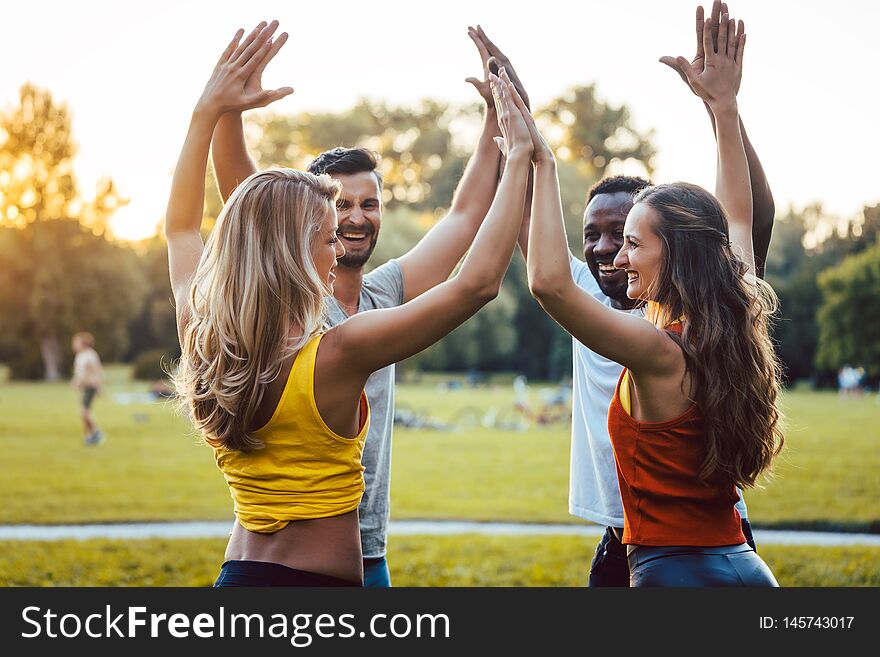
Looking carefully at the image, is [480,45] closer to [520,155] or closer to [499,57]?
[499,57]

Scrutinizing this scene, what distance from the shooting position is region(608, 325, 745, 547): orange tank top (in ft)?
7.69

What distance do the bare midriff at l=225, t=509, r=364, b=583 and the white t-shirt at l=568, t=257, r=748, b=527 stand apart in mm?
1012

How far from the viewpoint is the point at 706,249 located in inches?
96.6

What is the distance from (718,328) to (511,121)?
2.60 ft

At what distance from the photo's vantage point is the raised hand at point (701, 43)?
2.88 metres

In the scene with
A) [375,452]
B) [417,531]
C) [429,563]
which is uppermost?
[375,452]

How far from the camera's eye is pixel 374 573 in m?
3.14

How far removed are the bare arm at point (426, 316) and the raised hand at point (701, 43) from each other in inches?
43.0

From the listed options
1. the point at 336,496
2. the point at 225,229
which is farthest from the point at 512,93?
the point at 336,496

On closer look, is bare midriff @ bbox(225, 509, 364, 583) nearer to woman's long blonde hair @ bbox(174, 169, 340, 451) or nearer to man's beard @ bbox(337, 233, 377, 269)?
woman's long blonde hair @ bbox(174, 169, 340, 451)

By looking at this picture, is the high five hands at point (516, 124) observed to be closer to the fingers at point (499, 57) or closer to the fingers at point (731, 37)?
the fingers at point (499, 57)

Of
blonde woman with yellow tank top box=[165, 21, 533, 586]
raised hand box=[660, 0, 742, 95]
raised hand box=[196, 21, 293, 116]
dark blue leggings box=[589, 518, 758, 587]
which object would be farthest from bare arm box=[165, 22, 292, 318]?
dark blue leggings box=[589, 518, 758, 587]

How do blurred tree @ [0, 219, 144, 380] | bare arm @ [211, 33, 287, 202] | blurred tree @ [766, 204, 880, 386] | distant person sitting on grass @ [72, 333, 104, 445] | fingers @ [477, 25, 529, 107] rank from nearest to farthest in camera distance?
bare arm @ [211, 33, 287, 202], fingers @ [477, 25, 529, 107], distant person sitting on grass @ [72, 333, 104, 445], blurred tree @ [766, 204, 880, 386], blurred tree @ [0, 219, 144, 380]

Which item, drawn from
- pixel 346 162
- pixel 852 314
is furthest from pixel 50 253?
pixel 346 162
